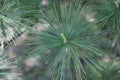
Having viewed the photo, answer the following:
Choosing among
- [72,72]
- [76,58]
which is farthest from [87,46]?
[72,72]

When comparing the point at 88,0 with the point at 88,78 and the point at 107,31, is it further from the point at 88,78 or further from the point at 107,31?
the point at 88,78

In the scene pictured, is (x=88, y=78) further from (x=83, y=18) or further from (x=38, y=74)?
(x=38, y=74)

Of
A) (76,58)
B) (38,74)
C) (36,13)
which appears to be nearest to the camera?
(76,58)

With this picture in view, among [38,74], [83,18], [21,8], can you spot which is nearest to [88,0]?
[83,18]

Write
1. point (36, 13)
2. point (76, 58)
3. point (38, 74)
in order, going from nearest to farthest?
point (76, 58)
point (36, 13)
point (38, 74)

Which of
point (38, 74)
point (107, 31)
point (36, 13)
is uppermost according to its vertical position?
point (36, 13)

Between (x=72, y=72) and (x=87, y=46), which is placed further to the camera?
(x=72, y=72)

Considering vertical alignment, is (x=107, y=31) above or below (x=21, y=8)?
below

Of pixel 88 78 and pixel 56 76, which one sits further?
pixel 88 78

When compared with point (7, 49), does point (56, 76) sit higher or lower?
lower
